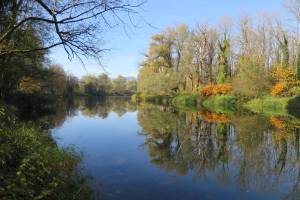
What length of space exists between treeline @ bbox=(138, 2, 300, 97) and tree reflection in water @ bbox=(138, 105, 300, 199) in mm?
20782

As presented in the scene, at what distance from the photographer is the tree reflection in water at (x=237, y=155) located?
8812mm

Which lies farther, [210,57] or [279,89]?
[210,57]

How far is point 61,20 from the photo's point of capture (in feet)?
21.3

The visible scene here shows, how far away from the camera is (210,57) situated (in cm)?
4912

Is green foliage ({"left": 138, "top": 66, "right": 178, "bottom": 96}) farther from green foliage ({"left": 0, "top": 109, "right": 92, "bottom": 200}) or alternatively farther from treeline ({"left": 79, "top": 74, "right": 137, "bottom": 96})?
treeline ({"left": 79, "top": 74, "right": 137, "bottom": 96})

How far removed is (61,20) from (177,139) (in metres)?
Result: 10.1

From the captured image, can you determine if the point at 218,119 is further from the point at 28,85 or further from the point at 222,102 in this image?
the point at 28,85

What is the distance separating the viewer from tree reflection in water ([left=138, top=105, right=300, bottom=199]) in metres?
8.81

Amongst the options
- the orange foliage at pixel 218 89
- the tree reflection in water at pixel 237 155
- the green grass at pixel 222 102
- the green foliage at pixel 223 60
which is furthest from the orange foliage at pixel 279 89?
the tree reflection in water at pixel 237 155

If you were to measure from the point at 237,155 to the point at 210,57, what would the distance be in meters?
39.0

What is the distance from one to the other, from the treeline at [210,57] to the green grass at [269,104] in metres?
3.19

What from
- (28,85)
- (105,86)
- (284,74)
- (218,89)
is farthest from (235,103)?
(105,86)

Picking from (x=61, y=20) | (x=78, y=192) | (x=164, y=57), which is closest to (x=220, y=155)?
(x=78, y=192)

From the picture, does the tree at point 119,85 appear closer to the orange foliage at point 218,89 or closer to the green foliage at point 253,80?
the orange foliage at point 218,89
